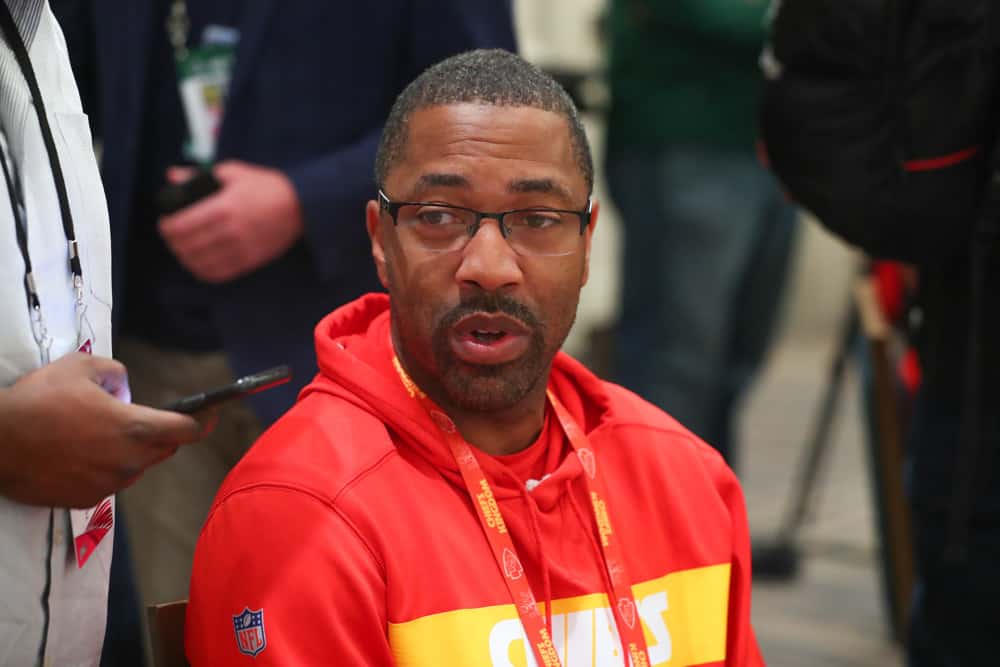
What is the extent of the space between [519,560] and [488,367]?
0.26 meters

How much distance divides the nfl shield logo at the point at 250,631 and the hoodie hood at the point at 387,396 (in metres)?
0.33

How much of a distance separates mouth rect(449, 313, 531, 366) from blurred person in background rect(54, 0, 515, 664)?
0.90m

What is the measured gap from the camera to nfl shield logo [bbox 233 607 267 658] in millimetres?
1708

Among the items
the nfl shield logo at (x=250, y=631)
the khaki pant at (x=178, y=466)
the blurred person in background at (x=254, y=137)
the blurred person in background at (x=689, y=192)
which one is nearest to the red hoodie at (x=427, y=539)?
the nfl shield logo at (x=250, y=631)

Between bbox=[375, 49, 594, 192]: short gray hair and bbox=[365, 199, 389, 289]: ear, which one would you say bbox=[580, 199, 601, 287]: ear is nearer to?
bbox=[375, 49, 594, 192]: short gray hair

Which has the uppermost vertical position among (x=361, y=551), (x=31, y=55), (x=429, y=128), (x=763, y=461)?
(x=31, y=55)

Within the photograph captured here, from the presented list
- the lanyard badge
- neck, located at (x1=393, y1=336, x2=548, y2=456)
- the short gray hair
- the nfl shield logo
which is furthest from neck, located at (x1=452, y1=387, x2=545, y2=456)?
the lanyard badge

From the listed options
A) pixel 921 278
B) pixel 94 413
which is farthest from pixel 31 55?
pixel 921 278

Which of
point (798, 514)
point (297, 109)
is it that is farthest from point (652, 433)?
point (798, 514)

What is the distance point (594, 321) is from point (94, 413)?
203 inches

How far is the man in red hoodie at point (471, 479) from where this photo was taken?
5.79 ft

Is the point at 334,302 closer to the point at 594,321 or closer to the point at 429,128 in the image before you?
the point at 429,128

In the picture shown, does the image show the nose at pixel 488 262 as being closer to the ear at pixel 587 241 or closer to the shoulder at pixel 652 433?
the ear at pixel 587 241

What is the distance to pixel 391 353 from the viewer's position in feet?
6.80
